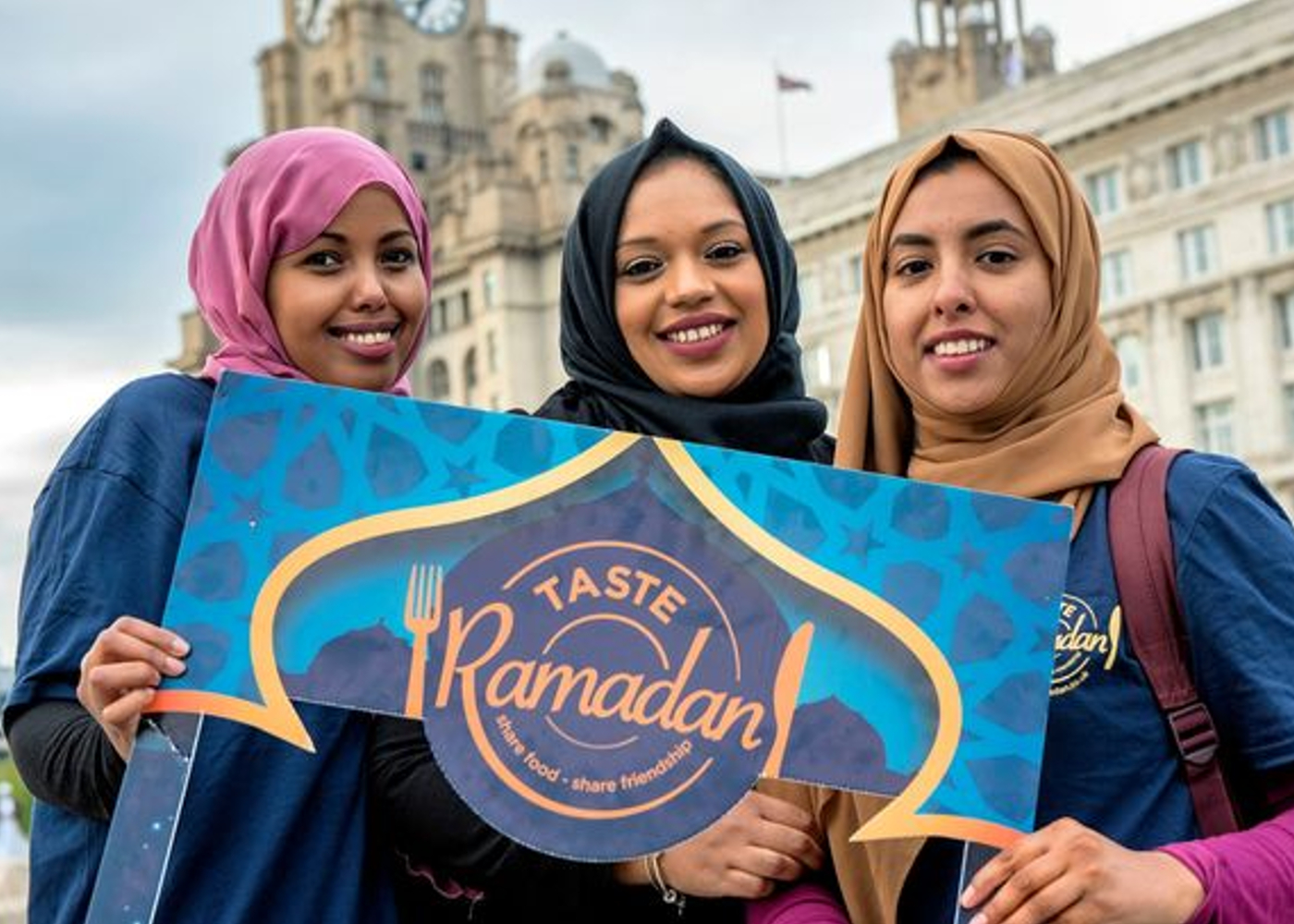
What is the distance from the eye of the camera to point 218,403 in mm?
2975

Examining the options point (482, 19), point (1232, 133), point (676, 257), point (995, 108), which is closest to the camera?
point (676, 257)

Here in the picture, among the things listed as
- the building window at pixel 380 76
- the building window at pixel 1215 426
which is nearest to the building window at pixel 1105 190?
the building window at pixel 1215 426

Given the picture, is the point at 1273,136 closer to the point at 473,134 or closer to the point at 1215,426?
the point at 1215,426

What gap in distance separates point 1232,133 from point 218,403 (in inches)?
1368

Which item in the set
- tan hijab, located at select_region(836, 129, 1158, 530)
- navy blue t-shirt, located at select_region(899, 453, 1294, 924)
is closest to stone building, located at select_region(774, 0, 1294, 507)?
tan hijab, located at select_region(836, 129, 1158, 530)

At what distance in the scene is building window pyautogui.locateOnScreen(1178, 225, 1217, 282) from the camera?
3581cm

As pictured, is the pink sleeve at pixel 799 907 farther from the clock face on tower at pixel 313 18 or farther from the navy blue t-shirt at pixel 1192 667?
the clock face on tower at pixel 313 18

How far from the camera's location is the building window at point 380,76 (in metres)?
71.3

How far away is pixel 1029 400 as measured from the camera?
3105 millimetres

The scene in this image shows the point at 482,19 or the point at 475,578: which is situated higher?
the point at 482,19

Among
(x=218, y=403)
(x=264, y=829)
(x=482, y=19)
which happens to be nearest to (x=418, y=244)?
(x=218, y=403)

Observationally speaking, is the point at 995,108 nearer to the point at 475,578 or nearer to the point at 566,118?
the point at 566,118

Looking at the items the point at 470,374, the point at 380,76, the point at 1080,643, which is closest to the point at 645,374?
the point at 1080,643

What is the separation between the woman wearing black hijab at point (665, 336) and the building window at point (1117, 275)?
34.5m
